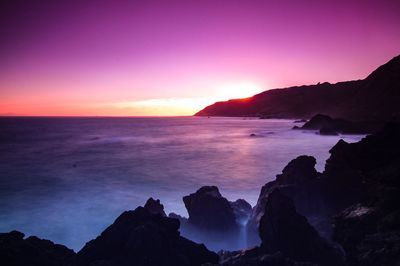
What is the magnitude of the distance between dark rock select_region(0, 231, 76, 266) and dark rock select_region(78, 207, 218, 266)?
1.92 feet

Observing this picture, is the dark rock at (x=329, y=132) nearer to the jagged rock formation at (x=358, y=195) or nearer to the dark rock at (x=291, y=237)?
the jagged rock formation at (x=358, y=195)

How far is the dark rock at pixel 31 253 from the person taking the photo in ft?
24.9

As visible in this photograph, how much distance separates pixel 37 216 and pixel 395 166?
19.3 metres

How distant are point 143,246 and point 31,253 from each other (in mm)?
2906

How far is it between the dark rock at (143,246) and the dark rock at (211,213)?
15.0 feet

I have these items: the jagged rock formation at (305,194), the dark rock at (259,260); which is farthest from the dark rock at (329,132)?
the dark rock at (259,260)

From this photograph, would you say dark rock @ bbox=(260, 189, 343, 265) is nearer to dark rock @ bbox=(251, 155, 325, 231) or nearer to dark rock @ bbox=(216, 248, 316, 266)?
dark rock @ bbox=(216, 248, 316, 266)

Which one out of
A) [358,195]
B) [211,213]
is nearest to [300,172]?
[358,195]

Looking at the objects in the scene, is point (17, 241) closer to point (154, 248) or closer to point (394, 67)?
point (154, 248)

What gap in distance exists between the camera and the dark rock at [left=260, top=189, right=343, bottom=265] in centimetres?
795

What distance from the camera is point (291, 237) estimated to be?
326 inches

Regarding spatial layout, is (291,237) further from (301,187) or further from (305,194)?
(301,187)

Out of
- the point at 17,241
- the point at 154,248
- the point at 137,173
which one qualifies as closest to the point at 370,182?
the point at 154,248

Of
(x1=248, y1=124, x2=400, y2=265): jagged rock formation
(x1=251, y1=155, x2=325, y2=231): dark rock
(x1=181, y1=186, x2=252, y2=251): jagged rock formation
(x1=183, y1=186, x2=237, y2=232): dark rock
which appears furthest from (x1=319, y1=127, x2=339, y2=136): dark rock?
(x1=183, y1=186, x2=237, y2=232): dark rock
